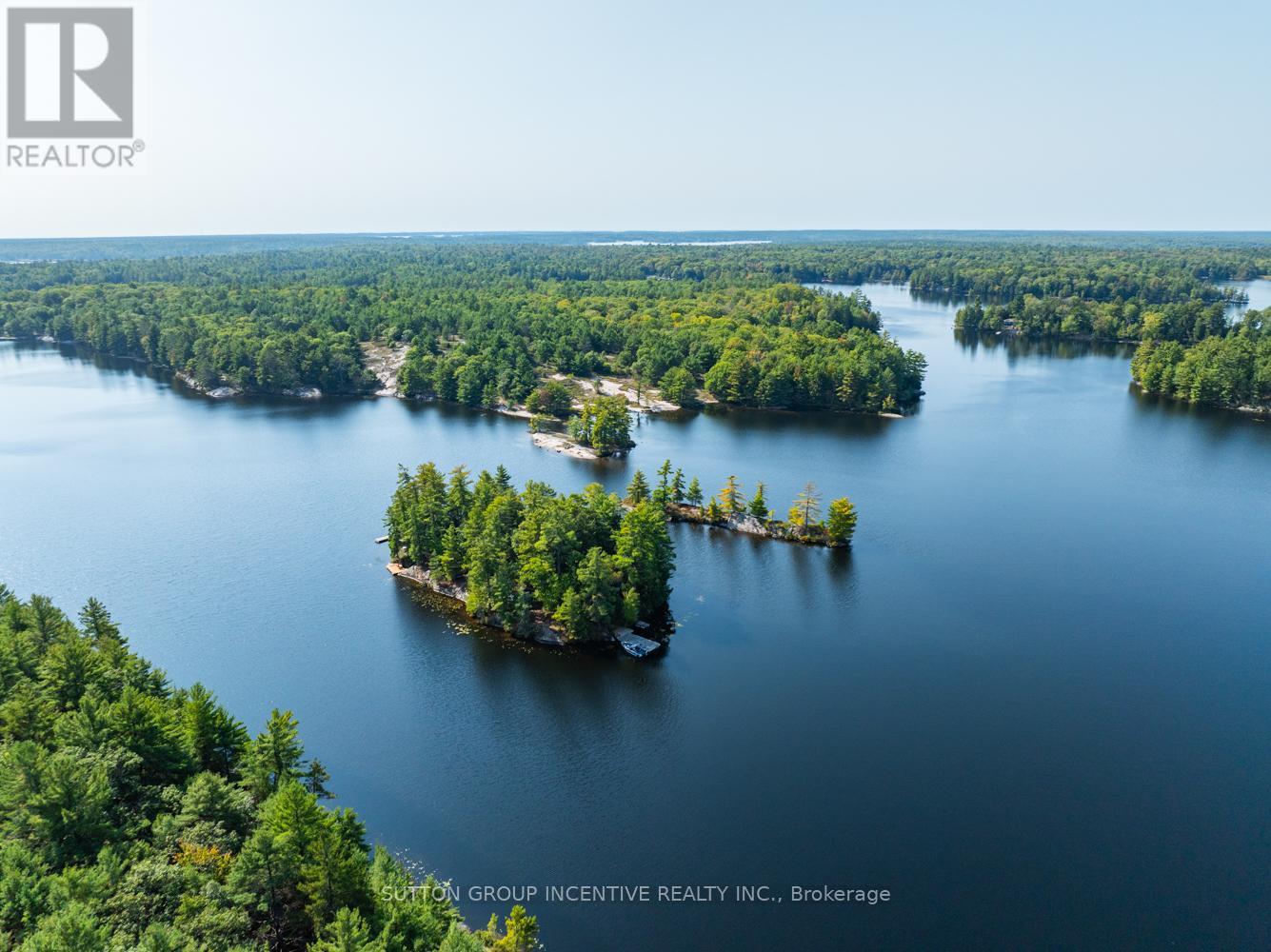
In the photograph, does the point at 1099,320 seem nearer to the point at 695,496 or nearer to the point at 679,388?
the point at 679,388

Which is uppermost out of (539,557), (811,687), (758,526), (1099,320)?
(1099,320)

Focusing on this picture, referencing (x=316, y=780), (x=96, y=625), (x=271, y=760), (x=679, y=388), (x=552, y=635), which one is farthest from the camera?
(x=679, y=388)

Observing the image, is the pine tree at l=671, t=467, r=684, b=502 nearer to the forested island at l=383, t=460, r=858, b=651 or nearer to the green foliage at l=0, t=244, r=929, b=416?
the forested island at l=383, t=460, r=858, b=651

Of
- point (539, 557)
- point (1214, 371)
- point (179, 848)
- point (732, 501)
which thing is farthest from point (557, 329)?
point (179, 848)

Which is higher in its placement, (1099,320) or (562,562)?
(1099,320)

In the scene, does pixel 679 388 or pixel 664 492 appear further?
pixel 679 388

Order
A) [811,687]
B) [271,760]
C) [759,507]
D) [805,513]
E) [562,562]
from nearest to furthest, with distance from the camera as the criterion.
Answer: [271,760] → [811,687] → [562,562] → [805,513] → [759,507]

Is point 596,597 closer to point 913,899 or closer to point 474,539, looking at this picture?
point 474,539
